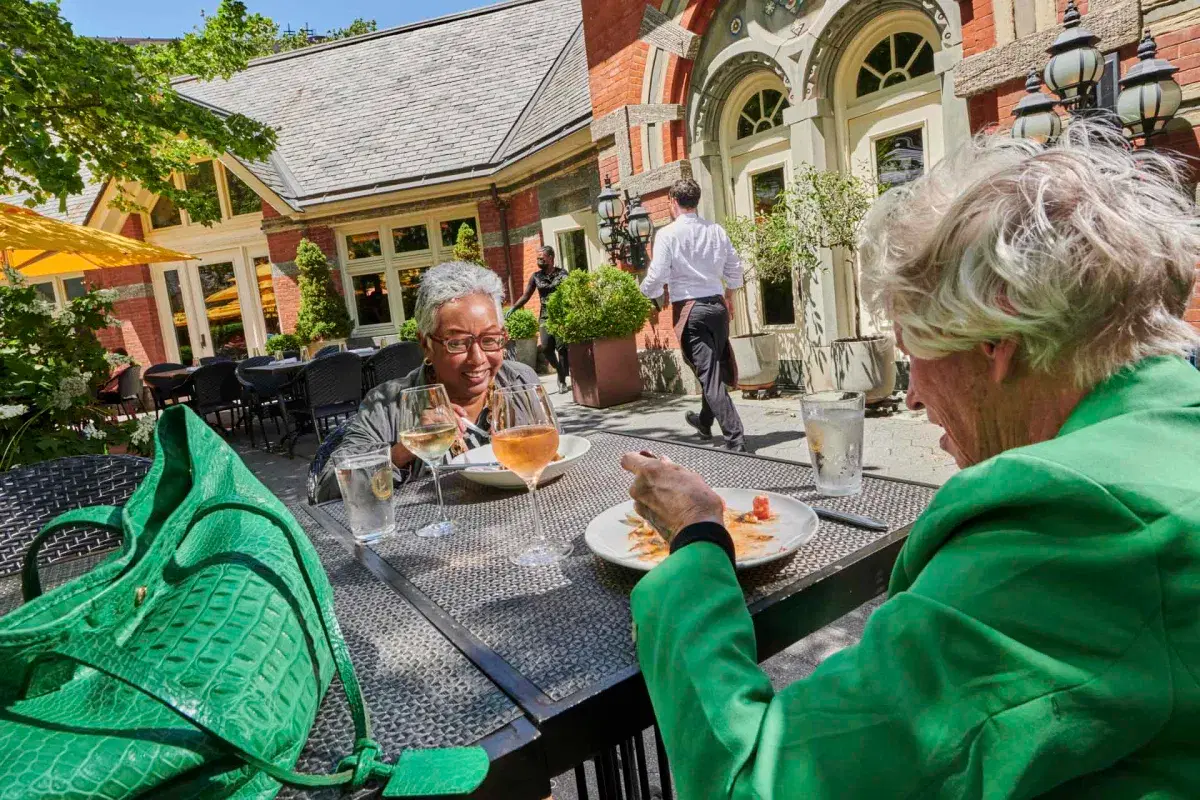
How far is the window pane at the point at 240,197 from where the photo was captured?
15.2m

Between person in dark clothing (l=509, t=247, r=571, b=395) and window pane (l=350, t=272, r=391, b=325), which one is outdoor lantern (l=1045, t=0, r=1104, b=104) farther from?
window pane (l=350, t=272, r=391, b=325)

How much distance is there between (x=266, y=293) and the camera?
15359mm

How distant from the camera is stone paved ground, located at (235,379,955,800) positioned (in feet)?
9.15

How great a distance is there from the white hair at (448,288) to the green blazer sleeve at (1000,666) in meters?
2.12

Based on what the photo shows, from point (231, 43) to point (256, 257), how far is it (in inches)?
388

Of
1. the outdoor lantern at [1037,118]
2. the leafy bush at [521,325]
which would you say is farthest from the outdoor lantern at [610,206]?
the outdoor lantern at [1037,118]

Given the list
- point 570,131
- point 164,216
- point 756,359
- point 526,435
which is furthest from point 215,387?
point 164,216

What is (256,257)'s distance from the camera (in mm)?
15336

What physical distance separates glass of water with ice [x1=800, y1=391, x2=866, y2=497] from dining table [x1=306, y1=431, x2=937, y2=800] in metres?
0.04

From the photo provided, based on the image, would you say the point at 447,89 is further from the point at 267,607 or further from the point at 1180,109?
the point at 267,607

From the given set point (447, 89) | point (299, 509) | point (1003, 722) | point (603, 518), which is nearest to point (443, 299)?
point (299, 509)

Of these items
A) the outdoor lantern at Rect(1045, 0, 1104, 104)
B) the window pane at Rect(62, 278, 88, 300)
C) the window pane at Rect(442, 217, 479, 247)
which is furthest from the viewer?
the window pane at Rect(62, 278, 88, 300)

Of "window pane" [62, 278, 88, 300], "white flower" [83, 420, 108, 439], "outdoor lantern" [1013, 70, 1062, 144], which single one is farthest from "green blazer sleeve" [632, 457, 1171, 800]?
"window pane" [62, 278, 88, 300]

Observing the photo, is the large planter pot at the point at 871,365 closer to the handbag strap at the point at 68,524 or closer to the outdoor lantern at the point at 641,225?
the outdoor lantern at the point at 641,225
